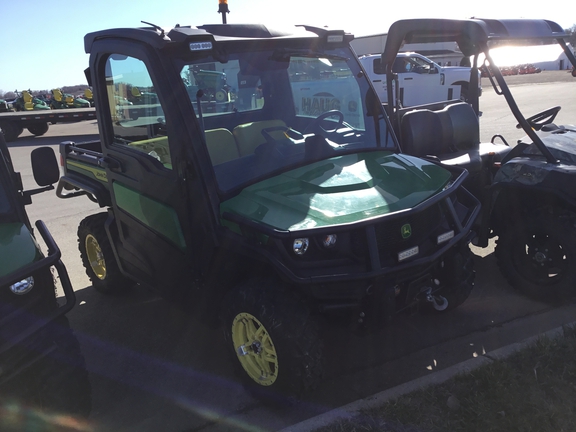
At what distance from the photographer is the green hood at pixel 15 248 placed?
2615 millimetres

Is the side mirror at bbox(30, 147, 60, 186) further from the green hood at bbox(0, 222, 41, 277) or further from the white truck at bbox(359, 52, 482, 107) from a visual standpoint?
the white truck at bbox(359, 52, 482, 107)

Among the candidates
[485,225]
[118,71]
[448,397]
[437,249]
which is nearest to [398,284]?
[437,249]

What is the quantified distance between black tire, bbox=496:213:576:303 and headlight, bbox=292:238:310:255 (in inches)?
88.5

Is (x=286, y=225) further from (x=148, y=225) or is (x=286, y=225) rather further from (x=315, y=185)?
(x=148, y=225)

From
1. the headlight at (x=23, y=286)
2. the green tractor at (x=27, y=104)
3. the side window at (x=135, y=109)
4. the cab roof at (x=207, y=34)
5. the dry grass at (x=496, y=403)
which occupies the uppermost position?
the green tractor at (x=27, y=104)

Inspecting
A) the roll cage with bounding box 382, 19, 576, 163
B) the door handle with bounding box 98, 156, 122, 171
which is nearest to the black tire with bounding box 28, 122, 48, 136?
the door handle with bounding box 98, 156, 122, 171

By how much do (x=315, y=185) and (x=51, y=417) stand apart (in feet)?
6.51

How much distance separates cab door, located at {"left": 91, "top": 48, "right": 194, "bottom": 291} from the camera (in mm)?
3410

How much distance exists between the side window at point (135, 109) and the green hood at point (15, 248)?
0.99 m

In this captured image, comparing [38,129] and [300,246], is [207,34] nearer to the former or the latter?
[300,246]

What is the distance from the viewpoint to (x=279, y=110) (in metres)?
3.96

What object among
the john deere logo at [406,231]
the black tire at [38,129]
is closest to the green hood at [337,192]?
the john deere logo at [406,231]

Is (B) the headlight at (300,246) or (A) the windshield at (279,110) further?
(A) the windshield at (279,110)

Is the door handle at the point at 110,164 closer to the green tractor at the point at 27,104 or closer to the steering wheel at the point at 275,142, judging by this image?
the steering wheel at the point at 275,142
